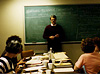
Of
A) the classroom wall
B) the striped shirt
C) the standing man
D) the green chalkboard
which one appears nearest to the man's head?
the standing man

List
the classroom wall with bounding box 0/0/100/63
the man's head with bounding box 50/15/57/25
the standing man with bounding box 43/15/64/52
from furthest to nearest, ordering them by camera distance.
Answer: the classroom wall with bounding box 0/0/100/63 → the standing man with bounding box 43/15/64/52 → the man's head with bounding box 50/15/57/25

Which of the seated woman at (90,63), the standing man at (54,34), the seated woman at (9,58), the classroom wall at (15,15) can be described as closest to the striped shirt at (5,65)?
the seated woman at (9,58)

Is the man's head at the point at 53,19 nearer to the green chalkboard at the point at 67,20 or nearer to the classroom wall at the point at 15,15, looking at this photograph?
the green chalkboard at the point at 67,20

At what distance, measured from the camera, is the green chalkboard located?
4375mm

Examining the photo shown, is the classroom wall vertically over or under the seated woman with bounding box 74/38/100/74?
over

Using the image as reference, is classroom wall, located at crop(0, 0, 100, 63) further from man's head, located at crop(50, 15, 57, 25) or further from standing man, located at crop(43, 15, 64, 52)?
man's head, located at crop(50, 15, 57, 25)

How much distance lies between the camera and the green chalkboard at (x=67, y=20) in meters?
4.38

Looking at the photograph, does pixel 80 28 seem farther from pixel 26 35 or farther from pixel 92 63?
pixel 92 63

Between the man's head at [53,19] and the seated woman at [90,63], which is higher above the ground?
the man's head at [53,19]

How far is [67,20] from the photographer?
4.43m

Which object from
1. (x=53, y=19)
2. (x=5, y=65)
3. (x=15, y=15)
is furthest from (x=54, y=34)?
(x=5, y=65)

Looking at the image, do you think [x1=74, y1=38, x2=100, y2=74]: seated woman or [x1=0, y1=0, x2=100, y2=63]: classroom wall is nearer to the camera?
[x1=74, y1=38, x2=100, y2=74]: seated woman

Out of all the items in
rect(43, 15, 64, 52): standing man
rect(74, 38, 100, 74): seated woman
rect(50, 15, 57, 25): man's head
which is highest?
rect(50, 15, 57, 25): man's head

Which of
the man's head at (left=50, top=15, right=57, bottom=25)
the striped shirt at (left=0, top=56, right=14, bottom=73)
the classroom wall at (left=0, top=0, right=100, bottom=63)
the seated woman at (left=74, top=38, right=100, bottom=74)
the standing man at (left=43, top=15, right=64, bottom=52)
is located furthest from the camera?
the classroom wall at (left=0, top=0, right=100, bottom=63)
